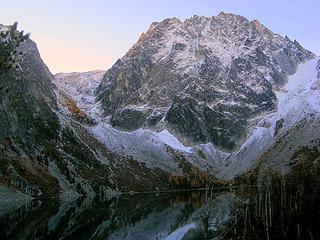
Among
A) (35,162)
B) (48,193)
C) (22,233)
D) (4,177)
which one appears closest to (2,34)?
(22,233)

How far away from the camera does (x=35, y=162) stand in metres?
195

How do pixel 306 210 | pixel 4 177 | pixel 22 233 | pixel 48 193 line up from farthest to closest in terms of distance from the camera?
pixel 48 193
pixel 4 177
pixel 22 233
pixel 306 210

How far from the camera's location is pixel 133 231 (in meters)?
92.0

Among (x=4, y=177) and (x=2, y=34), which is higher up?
(x=2, y=34)

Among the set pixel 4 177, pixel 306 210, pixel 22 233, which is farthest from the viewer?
pixel 4 177

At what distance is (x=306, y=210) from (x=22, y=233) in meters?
43.4

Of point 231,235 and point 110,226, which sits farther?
point 110,226

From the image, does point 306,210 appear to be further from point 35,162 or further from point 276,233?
point 35,162

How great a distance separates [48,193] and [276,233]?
13500cm

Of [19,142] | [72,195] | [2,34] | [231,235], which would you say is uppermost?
[2,34]

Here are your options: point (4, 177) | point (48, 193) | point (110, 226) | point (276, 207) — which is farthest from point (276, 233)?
point (48, 193)

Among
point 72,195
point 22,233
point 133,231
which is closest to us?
point 22,233

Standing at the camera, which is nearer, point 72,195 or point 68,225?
point 68,225

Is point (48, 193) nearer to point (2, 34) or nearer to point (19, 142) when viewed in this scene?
point (19, 142)
